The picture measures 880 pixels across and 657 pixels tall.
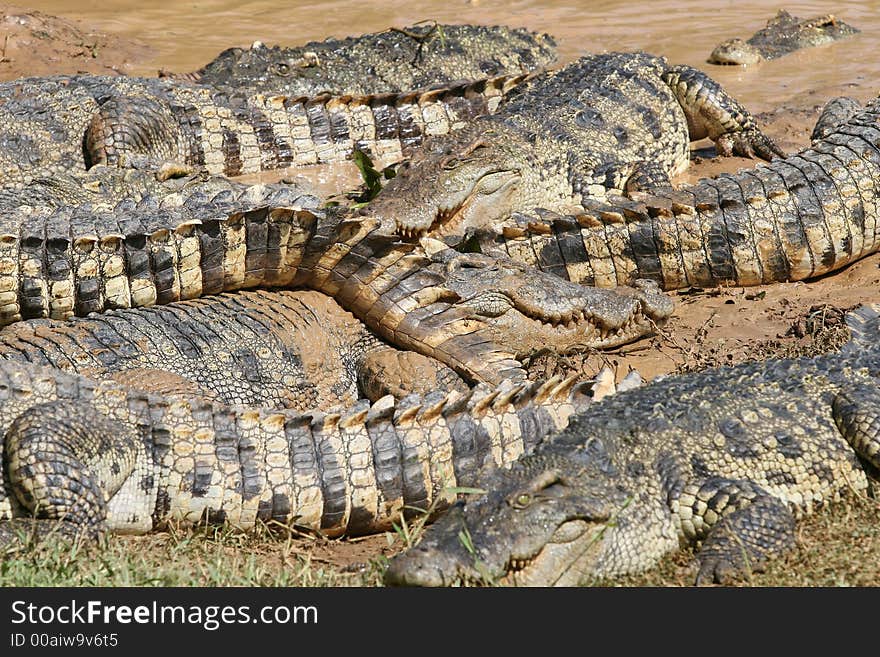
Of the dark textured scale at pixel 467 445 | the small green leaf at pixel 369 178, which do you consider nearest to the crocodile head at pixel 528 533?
the dark textured scale at pixel 467 445

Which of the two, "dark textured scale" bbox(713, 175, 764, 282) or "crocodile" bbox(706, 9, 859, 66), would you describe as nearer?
"dark textured scale" bbox(713, 175, 764, 282)

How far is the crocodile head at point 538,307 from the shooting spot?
5.40 meters

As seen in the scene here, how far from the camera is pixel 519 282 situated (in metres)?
5.49

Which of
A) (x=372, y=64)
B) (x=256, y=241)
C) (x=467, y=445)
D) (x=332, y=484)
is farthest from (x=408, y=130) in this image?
(x=332, y=484)

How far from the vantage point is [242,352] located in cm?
504

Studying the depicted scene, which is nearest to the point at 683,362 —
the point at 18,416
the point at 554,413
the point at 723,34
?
the point at 554,413

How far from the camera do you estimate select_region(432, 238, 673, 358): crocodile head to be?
17.7ft

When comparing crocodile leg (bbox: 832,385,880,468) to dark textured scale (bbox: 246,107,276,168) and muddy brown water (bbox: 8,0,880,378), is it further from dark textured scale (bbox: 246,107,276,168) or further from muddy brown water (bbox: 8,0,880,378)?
dark textured scale (bbox: 246,107,276,168)

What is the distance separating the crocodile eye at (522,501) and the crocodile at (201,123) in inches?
170

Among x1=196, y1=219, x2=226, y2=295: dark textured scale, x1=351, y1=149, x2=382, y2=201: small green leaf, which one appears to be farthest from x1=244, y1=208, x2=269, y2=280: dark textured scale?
x1=351, y1=149, x2=382, y2=201: small green leaf

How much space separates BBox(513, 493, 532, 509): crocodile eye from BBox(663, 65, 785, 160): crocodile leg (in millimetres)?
5038

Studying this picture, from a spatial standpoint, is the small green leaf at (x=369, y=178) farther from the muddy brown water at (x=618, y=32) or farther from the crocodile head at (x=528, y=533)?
the crocodile head at (x=528, y=533)

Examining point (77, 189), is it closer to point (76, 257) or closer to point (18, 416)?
point (76, 257)

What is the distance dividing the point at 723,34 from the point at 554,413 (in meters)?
7.74
